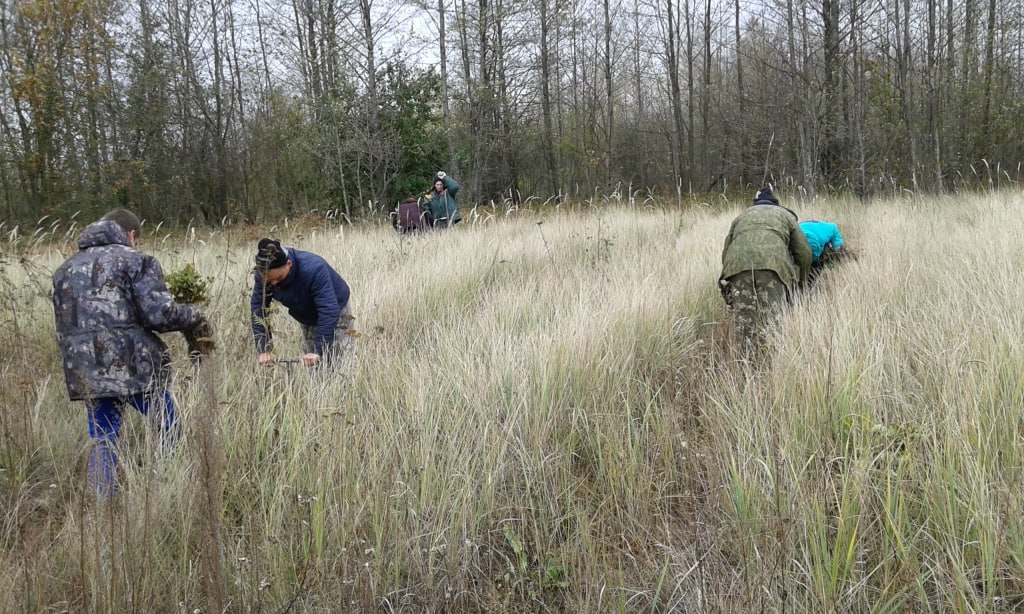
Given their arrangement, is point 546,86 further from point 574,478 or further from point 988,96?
point 574,478

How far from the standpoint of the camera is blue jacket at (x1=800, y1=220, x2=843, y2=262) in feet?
16.7

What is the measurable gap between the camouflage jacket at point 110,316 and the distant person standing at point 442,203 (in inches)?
225

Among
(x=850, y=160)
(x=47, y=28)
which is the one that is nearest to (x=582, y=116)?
(x=850, y=160)

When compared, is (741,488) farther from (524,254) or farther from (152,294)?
(524,254)

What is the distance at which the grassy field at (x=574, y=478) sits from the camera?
1.77 meters

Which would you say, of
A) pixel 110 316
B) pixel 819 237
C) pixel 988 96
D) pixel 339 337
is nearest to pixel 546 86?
pixel 988 96

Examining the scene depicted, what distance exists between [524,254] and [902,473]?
17.5 ft

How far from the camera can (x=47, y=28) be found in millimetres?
15906

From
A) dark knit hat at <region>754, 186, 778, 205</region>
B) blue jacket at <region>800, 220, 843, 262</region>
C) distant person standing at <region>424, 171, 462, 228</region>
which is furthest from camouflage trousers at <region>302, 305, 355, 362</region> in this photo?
distant person standing at <region>424, 171, 462, 228</region>

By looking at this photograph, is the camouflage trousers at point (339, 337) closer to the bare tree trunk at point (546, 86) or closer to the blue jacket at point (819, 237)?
the blue jacket at point (819, 237)

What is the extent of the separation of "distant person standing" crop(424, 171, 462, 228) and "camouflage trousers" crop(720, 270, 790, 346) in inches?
202

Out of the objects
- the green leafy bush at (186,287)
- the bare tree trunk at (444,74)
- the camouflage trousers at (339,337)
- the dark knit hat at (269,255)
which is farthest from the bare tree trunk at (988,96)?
the green leafy bush at (186,287)

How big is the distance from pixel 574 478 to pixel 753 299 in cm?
224

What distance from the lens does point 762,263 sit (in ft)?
14.1
